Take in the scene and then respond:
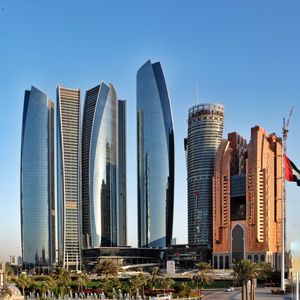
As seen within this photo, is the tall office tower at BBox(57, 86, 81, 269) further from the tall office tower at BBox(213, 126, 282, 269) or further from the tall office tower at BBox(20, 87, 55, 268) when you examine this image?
the tall office tower at BBox(213, 126, 282, 269)

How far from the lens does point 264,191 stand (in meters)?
123

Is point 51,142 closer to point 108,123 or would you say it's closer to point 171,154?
point 108,123

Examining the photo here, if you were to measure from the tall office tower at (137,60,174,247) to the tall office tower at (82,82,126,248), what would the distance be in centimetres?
750

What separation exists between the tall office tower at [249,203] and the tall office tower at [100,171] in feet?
110

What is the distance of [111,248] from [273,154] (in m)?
45.4

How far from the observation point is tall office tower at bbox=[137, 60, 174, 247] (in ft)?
497

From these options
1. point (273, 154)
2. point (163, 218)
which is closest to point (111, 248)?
point (163, 218)

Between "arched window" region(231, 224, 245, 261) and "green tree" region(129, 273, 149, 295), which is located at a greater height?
"green tree" region(129, 273, 149, 295)

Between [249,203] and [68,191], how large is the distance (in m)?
49.2

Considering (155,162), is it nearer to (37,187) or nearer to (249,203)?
(37,187)

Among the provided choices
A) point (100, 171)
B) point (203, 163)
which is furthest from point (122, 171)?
point (203, 163)

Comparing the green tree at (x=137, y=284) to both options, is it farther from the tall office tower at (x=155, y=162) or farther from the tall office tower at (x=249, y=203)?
the tall office tower at (x=155, y=162)

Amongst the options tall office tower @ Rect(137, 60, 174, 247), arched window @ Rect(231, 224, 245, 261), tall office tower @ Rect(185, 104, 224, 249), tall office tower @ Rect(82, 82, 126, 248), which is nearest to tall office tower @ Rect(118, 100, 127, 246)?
tall office tower @ Rect(82, 82, 126, 248)

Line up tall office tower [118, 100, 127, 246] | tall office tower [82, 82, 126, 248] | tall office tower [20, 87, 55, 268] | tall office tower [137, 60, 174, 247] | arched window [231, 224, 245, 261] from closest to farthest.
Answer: arched window [231, 224, 245, 261], tall office tower [82, 82, 126, 248], tall office tower [20, 87, 55, 268], tall office tower [137, 60, 174, 247], tall office tower [118, 100, 127, 246]
